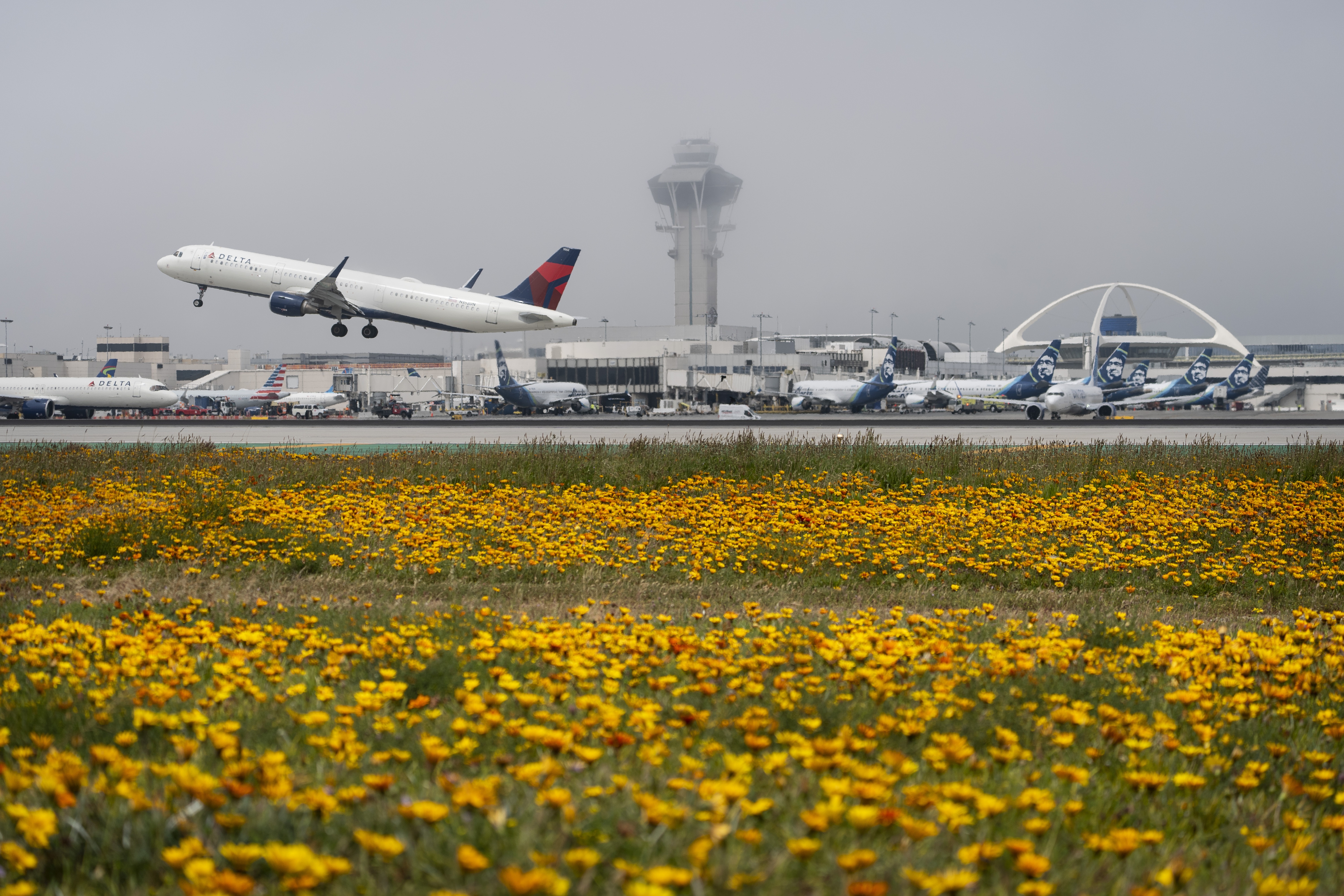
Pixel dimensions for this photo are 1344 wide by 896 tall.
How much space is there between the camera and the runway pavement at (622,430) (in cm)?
3597

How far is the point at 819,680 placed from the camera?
5492mm

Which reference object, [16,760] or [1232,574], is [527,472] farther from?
[16,760]

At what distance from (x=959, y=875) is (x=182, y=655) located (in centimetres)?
471

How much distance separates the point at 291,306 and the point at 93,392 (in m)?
25.0

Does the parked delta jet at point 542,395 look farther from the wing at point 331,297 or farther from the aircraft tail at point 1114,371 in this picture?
the aircraft tail at point 1114,371

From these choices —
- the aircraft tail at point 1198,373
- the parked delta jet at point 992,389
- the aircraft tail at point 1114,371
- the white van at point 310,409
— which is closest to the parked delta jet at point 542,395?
the white van at point 310,409

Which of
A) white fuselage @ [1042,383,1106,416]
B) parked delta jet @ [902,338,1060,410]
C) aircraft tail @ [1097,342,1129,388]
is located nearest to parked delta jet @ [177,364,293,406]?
parked delta jet @ [902,338,1060,410]

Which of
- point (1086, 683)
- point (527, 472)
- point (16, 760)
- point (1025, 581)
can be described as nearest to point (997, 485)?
point (1025, 581)

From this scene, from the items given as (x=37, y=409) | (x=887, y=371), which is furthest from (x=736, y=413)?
(x=37, y=409)

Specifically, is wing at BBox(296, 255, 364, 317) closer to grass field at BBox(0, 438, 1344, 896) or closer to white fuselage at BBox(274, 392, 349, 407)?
→ grass field at BBox(0, 438, 1344, 896)

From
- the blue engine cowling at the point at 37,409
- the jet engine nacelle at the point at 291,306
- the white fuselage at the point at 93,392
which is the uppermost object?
the jet engine nacelle at the point at 291,306

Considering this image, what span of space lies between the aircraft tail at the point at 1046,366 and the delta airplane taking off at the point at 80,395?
6513 cm

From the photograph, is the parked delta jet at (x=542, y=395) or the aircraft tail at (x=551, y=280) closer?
the aircraft tail at (x=551, y=280)

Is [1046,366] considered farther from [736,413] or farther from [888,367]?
[736,413]
